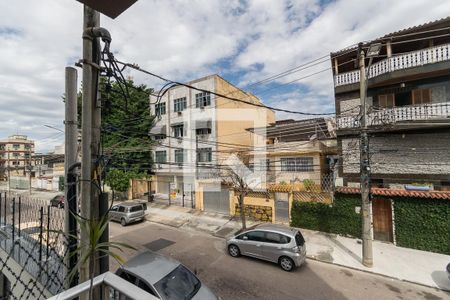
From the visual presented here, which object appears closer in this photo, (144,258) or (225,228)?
(144,258)

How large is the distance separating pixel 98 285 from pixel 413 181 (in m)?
17.3

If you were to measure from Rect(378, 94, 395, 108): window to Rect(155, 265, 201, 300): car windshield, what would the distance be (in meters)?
15.2

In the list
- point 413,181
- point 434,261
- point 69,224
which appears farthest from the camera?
point 413,181

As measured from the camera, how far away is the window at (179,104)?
80.3 feet

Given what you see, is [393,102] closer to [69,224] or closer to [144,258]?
[144,258]

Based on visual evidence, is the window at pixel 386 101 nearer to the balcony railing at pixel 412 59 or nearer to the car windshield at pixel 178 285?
the balcony railing at pixel 412 59

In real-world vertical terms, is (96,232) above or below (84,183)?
below

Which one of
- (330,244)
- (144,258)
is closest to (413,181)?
(330,244)

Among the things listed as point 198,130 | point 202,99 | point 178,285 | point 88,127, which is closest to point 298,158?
point 198,130

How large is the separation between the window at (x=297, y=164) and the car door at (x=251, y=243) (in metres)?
9.76

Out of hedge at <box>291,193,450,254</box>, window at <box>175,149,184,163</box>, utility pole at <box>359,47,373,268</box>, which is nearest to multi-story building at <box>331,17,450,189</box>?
hedge at <box>291,193,450,254</box>

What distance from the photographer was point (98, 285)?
5.31 ft

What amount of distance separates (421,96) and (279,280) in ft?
44.3

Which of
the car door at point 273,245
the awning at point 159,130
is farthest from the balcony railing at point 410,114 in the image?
the awning at point 159,130
